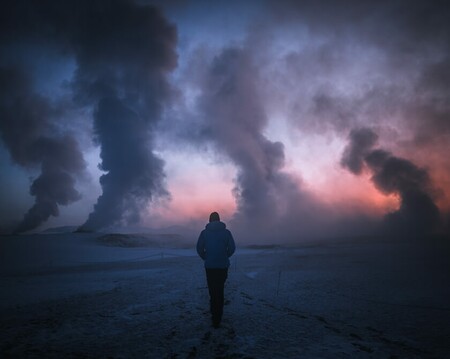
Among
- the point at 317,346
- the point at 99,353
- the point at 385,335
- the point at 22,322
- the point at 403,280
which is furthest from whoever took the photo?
the point at 403,280

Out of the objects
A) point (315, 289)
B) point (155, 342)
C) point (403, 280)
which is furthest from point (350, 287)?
point (155, 342)

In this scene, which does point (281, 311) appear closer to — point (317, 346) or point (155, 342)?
point (317, 346)

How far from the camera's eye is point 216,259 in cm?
632

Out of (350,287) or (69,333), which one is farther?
(350,287)

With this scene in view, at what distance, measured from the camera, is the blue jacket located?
6.33 metres

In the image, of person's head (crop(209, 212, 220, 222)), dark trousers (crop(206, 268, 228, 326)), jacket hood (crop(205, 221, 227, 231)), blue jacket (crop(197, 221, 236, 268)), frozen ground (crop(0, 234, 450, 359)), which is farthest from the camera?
person's head (crop(209, 212, 220, 222))

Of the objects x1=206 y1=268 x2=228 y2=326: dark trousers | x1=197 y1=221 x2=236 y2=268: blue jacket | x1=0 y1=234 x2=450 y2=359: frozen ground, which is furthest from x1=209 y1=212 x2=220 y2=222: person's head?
x1=0 y1=234 x2=450 y2=359: frozen ground

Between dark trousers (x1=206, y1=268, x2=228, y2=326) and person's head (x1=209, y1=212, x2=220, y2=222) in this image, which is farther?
person's head (x1=209, y1=212, x2=220, y2=222)

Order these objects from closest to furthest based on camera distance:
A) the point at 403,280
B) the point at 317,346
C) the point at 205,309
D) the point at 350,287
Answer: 1. the point at 317,346
2. the point at 205,309
3. the point at 350,287
4. the point at 403,280

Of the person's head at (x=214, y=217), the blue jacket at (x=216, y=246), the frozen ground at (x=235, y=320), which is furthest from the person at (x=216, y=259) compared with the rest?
the frozen ground at (x=235, y=320)

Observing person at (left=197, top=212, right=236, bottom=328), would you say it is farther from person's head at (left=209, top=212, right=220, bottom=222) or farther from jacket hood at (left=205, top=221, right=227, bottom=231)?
person's head at (left=209, top=212, right=220, bottom=222)

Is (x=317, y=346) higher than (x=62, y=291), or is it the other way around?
(x=317, y=346)

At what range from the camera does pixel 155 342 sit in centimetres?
513

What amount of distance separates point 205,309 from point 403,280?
10337 millimetres
